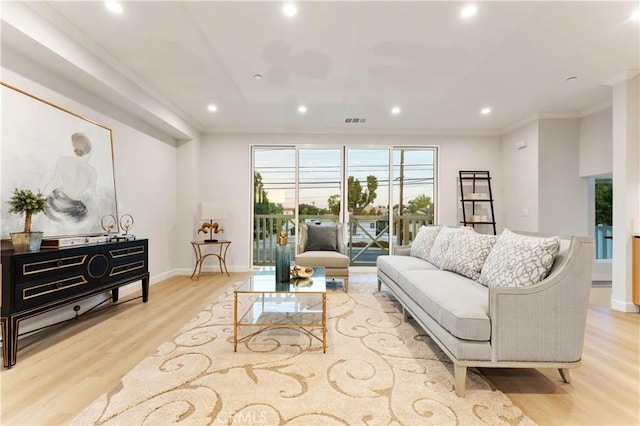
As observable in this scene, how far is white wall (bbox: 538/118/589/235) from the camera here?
4.57 m

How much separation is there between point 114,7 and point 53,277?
84.4 inches

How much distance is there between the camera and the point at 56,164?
277 cm

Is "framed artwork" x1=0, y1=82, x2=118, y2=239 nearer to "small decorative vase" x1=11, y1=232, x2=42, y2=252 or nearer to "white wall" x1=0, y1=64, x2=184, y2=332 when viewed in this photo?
"white wall" x1=0, y1=64, x2=184, y2=332

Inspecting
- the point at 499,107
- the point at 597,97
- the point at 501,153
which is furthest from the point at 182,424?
the point at 501,153

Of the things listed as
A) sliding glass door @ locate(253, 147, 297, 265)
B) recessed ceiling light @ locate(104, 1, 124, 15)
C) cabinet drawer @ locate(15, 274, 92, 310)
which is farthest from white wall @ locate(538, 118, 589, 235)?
cabinet drawer @ locate(15, 274, 92, 310)

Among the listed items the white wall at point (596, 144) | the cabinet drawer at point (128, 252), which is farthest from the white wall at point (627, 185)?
the cabinet drawer at point (128, 252)

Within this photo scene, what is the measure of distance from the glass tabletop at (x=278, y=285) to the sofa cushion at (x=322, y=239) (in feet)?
4.97

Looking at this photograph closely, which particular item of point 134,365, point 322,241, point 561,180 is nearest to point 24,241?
point 134,365

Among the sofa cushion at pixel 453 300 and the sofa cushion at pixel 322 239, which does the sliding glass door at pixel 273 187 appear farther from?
the sofa cushion at pixel 453 300

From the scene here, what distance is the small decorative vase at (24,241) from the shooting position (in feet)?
7.18

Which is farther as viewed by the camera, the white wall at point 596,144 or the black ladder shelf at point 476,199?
the black ladder shelf at point 476,199

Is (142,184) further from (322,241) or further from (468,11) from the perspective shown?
(468,11)

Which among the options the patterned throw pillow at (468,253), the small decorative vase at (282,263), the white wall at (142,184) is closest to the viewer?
the patterned throw pillow at (468,253)

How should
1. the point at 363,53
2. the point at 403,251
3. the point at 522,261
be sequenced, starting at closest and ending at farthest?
1. the point at 522,261
2. the point at 363,53
3. the point at 403,251
